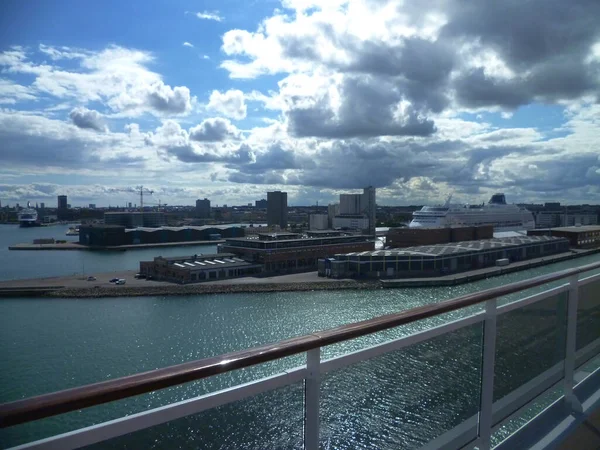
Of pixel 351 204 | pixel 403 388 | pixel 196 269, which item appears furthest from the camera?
pixel 351 204

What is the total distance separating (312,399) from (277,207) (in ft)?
87.7

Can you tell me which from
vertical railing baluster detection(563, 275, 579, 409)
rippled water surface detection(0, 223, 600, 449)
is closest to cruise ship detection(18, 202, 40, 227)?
rippled water surface detection(0, 223, 600, 449)

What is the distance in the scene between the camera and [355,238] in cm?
1109

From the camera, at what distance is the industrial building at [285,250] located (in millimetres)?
9141

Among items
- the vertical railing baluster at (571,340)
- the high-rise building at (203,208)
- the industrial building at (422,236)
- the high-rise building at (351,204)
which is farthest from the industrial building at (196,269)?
the high-rise building at (203,208)

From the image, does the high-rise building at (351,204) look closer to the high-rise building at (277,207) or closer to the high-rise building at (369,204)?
the high-rise building at (369,204)

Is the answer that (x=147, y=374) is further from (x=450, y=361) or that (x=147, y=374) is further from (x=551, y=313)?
(x=551, y=313)

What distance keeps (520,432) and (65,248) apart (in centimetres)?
1684

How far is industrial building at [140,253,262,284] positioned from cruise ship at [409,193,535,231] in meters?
7.60

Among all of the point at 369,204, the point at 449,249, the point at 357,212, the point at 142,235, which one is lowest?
the point at 142,235

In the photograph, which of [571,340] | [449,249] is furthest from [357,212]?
[571,340]

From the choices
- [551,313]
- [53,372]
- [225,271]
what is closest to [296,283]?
[225,271]

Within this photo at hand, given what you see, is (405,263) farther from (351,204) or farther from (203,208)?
(203,208)

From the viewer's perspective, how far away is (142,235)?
1689 centimetres
